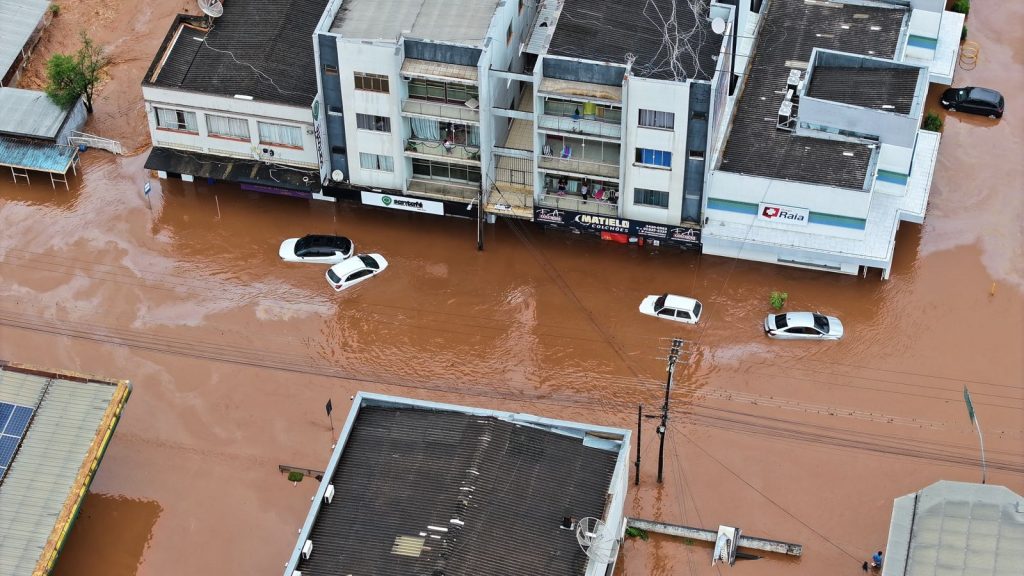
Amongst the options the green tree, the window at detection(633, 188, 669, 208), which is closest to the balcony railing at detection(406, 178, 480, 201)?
the window at detection(633, 188, 669, 208)

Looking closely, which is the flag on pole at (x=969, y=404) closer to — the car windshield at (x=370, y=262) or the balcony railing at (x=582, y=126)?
the balcony railing at (x=582, y=126)

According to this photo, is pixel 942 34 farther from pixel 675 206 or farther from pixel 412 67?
pixel 412 67

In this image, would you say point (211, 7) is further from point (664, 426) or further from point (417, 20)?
point (664, 426)

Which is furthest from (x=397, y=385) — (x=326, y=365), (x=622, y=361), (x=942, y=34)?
(x=942, y=34)

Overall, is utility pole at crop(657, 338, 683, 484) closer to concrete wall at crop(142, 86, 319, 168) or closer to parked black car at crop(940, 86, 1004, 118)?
concrete wall at crop(142, 86, 319, 168)

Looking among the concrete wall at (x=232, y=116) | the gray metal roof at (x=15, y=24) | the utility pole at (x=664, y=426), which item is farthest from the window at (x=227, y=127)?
the utility pole at (x=664, y=426)

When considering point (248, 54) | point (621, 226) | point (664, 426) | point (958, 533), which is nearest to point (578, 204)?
point (621, 226)
